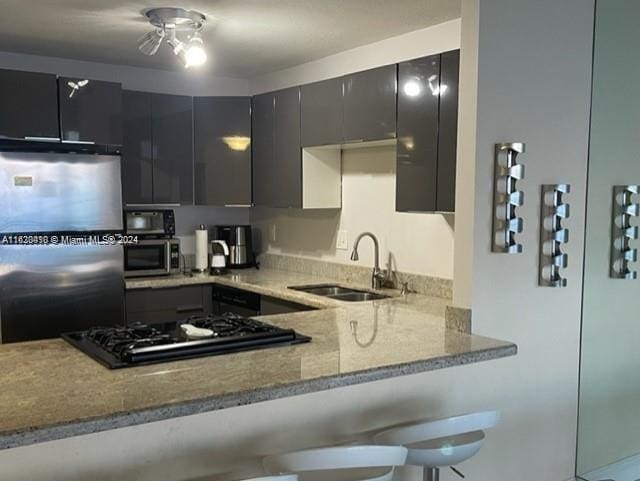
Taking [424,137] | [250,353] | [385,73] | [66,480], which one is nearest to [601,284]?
[424,137]

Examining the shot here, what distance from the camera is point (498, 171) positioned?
8.04 ft

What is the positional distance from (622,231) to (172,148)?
9.53 feet

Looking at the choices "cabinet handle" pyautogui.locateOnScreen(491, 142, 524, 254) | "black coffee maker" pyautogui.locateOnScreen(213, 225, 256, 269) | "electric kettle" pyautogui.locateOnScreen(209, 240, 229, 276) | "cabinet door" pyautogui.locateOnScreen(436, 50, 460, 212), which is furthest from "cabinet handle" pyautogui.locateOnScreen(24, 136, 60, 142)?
"cabinet handle" pyautogui.locateOnScreen(491, 142, 524, 254)

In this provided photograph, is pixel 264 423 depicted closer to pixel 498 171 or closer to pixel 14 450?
pixel 14 450

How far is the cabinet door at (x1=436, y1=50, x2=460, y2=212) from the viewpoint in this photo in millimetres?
2805

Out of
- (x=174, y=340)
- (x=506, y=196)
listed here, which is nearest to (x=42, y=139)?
(x=174, y=340)

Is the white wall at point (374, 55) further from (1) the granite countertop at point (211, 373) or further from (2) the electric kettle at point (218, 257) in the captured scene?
(1) the granite countertop at point (211, 373)

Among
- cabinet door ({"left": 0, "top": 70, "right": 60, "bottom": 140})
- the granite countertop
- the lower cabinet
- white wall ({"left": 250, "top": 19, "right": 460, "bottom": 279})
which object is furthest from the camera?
the lower cabinet

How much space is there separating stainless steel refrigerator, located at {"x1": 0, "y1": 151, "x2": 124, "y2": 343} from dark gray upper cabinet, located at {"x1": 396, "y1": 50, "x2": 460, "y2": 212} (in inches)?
70.7

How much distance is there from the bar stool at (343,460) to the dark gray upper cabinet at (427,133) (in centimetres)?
144

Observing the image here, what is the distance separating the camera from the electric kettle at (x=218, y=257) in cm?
432

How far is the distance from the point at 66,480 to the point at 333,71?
3044 millimetres

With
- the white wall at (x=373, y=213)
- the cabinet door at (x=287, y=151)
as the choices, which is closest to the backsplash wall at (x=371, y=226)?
the white wall at (x=373, y=213)

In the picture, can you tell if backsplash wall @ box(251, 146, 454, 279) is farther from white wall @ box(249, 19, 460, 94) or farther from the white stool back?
the white stool back
